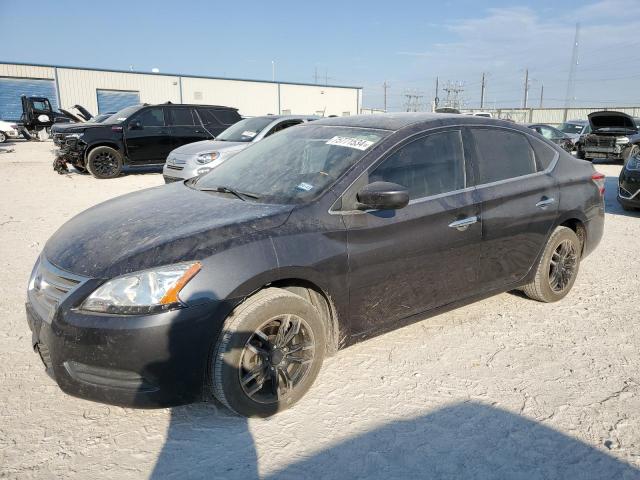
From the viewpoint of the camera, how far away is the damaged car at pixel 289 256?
2.34 metres

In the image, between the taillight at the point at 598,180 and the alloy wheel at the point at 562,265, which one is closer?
the alloy wheel at the point at 562,265

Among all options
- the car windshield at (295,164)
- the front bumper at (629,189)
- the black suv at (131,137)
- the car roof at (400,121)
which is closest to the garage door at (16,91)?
the black suv at (131,137)

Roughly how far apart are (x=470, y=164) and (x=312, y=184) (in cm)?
130

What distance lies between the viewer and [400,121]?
136 inches

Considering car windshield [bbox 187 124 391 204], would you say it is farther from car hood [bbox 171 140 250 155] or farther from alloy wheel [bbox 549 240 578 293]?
car hood [bbox 171 140 250 155]

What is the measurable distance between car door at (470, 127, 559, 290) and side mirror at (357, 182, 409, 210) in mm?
959

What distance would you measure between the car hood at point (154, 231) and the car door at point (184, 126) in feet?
33.2

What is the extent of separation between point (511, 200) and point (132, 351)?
2.88m

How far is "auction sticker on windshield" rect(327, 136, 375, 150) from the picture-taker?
125 inches

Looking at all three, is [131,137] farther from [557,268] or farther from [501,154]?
[557,268]

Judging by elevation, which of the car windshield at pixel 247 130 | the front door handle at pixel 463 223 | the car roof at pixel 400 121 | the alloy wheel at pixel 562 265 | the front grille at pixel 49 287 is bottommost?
the alloy wheel at pixel 562 265

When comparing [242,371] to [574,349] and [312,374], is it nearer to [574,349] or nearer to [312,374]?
[312,374]

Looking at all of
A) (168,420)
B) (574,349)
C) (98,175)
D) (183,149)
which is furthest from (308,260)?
(98,175)

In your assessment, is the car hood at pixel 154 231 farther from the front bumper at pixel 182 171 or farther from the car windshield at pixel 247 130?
the car windshield at pixel 247 130
